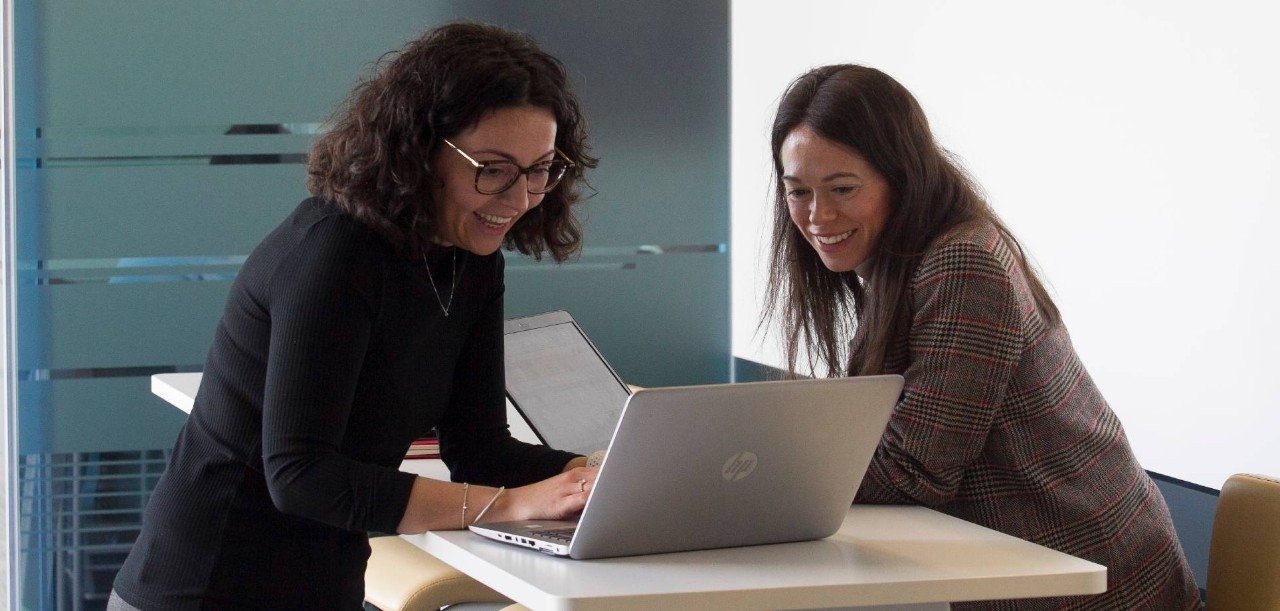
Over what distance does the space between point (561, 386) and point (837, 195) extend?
0.58 meters

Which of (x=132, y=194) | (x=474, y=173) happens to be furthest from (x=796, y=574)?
(x=132, y=194)

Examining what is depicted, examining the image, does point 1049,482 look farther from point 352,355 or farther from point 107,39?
point 107,39

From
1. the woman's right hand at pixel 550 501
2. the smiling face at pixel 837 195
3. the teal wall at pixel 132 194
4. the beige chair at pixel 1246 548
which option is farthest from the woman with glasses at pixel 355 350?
the teal wall at pixel 132 194

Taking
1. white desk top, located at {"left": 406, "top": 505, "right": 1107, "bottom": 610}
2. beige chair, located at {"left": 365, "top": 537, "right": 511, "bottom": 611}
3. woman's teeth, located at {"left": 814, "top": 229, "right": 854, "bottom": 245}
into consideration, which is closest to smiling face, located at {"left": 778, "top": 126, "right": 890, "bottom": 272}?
woman's teeth, located at {"left": 814, "top": 229, "right": 854, "bottom": 245}

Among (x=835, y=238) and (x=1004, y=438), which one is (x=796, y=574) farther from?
(x=835, y=238)

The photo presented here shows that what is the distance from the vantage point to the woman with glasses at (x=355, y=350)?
1515 mm

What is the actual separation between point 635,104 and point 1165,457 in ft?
7.93

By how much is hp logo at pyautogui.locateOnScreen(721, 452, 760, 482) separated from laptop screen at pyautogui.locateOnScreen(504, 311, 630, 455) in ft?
2.47

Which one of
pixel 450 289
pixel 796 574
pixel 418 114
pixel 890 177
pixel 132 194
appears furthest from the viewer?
pixel 132 194

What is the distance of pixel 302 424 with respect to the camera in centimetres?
150

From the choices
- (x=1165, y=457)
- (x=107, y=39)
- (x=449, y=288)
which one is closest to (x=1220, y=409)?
(x=1165, y=457)

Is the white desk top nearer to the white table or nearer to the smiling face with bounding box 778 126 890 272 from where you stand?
the white table

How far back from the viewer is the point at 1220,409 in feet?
8.11

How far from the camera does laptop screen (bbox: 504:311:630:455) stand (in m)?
2.26
